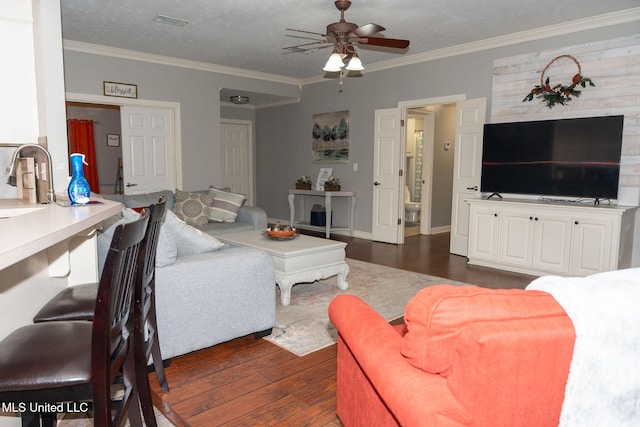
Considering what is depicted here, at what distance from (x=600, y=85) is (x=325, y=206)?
429cm

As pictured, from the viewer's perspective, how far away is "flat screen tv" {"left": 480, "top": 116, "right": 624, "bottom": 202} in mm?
4340

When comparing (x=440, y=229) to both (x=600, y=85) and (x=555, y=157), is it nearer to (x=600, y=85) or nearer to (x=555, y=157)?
(x=555, y=157)

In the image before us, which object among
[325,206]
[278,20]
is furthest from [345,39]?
[325,206]

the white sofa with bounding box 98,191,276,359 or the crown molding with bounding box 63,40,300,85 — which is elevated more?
the crown molding with bounding box 63,40,300,85

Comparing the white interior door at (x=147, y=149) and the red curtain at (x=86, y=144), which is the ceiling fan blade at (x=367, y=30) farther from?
the red curtain at (x=86, y=144)

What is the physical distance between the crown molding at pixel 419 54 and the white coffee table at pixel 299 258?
3290 mm

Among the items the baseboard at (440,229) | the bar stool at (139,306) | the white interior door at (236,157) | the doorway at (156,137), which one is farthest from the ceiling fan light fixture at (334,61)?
the white interior door at (236,157)

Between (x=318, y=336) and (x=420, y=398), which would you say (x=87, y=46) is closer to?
(x=318, y=336)

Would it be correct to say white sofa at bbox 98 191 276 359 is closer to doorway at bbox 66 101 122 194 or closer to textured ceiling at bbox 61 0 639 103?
textured ceiling at bbox 61 0 639 103

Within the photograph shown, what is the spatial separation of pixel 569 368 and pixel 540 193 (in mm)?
4349

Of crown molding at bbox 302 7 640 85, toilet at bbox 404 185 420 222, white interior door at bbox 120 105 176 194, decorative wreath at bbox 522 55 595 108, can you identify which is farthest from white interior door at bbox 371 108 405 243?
white interior door at bbox 120 105 176 194

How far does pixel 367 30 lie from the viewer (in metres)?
3.68

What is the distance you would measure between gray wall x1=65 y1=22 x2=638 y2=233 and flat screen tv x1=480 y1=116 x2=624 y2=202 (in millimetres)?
824

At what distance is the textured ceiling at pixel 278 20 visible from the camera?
4098 millimetres
